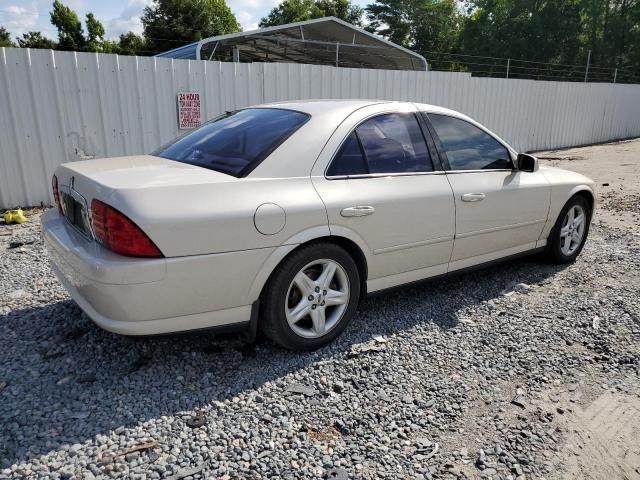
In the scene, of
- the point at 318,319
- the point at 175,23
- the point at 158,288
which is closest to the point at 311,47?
the point at 318,319

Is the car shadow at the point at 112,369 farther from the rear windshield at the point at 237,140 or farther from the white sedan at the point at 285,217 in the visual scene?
the rear windshield at the point at 237,140

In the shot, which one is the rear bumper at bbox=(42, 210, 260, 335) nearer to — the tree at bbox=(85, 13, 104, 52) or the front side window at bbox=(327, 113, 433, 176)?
the front side window at bbox=(327, 113, 433, 176)

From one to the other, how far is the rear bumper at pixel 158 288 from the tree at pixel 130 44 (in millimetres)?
45615

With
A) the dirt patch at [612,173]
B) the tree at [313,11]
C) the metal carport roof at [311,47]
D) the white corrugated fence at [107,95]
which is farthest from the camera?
the tree at [313,11]

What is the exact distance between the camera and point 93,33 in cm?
4075

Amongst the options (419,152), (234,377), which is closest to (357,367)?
(234,377)

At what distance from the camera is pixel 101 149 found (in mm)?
7355

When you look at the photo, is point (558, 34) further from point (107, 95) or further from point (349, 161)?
point (349, 161)

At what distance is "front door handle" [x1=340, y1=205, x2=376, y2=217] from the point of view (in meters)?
3.06

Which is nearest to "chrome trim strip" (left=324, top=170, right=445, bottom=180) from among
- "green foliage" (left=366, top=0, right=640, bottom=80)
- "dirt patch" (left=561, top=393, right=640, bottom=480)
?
"dirt patch" (left=561, top=393, right=640, bottom=480)

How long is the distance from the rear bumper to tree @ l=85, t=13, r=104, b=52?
43.8 meters

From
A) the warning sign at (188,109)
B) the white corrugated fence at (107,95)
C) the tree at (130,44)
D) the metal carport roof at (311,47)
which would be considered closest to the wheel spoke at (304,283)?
the white corrugated fence at (107,95)

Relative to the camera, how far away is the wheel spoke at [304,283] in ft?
9.77

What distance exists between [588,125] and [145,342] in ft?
65.7
